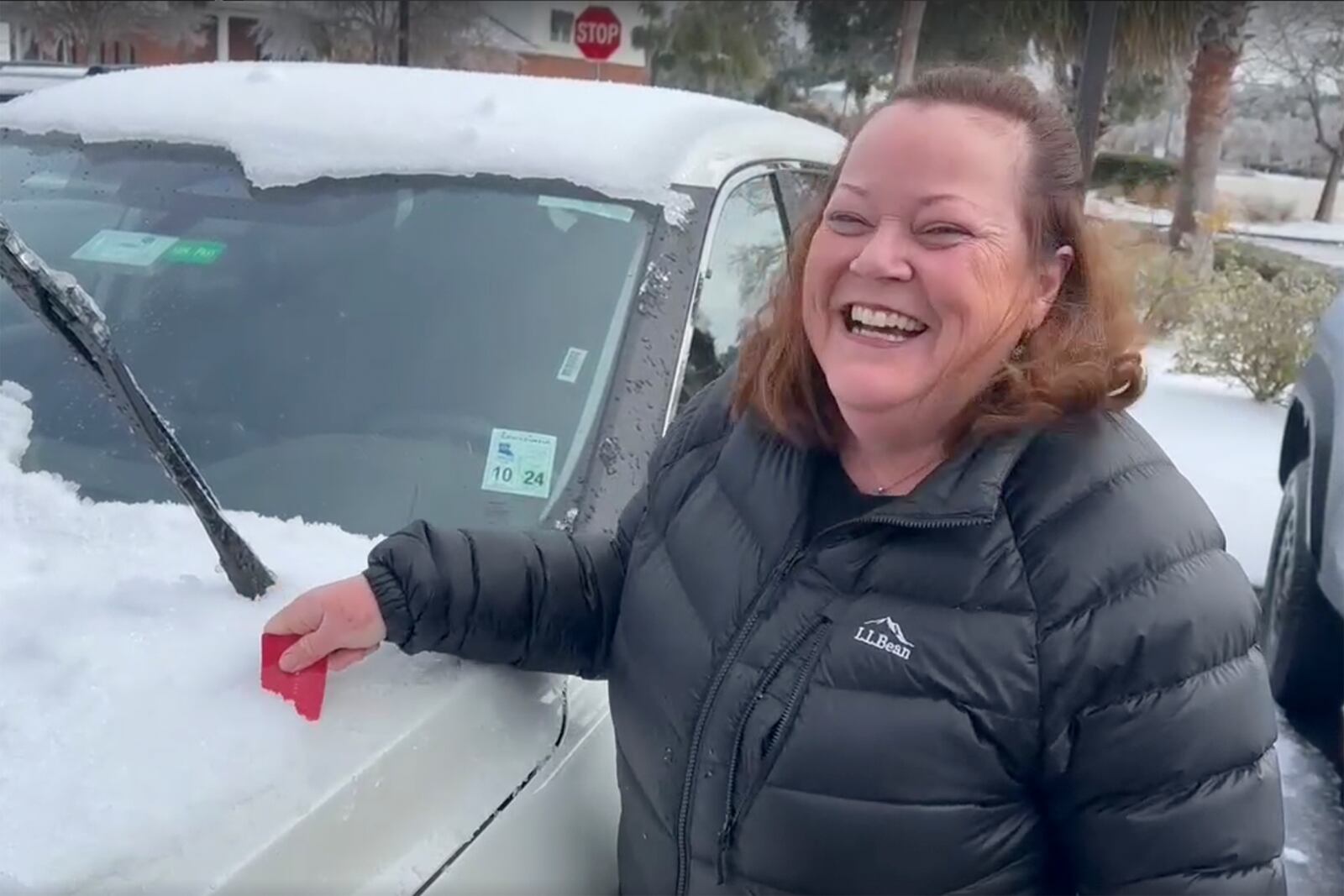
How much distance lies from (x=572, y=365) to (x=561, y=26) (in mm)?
20571

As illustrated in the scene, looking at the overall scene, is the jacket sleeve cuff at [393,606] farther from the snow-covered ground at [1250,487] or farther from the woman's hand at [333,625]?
the snow-covered ground at [1250,487]

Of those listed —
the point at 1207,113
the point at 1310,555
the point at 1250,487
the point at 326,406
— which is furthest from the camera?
the point at 1207,113

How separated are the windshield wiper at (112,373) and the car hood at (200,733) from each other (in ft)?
0.15

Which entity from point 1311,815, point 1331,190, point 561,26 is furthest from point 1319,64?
point 561,26

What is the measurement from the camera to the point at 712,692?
1.51 m

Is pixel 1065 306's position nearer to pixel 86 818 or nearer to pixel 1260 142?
pixel 86 818

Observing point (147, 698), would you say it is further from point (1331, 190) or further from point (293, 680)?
point (1331, 190)

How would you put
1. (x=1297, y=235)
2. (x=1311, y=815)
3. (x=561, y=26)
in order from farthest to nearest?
(x=561, y=26) < (x=1297, y=235) < (x=1311, y=815)

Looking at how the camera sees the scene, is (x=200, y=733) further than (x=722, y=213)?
No

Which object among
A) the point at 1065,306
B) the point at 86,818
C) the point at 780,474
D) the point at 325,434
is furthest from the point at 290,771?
the point at 1065,306

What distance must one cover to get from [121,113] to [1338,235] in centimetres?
923

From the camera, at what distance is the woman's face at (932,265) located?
1473 mm

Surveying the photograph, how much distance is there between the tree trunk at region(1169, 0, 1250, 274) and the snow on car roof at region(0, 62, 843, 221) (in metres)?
11.3

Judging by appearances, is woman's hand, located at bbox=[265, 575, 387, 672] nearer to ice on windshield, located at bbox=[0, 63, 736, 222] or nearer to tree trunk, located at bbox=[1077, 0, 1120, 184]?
ice on windshield, located at bbox=[0, 63, 736, 222]
